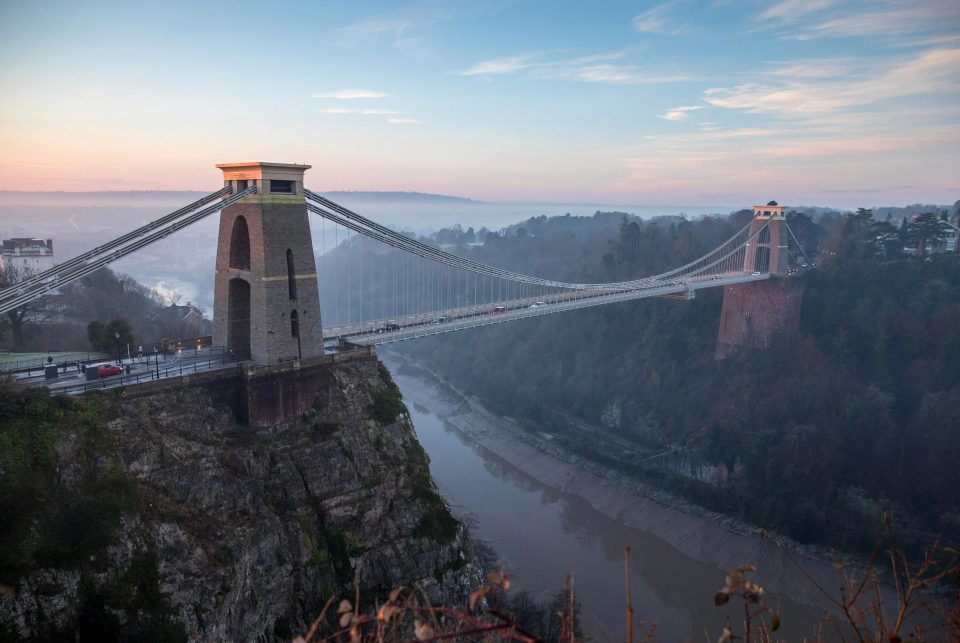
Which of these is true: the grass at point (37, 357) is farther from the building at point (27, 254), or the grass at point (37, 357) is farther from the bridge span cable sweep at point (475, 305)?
the building at point (27, 254)

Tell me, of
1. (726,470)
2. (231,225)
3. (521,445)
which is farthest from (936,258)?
(231,225)

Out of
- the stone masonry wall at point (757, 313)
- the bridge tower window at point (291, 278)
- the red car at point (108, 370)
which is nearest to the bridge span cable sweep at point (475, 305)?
the stone masonry wall at point (757, 313)

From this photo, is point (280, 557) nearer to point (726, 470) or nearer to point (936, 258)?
point (726, 470)

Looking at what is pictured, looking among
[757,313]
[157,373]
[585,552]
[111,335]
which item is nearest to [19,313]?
[111,335]

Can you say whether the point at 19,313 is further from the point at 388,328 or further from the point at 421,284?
the point at 421,284

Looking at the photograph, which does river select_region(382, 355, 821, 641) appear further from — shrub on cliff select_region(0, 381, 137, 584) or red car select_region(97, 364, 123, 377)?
red car select_region(97, 364, 123, 377)

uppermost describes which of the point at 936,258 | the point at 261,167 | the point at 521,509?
the point at 261,167

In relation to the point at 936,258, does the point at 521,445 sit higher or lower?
lower
